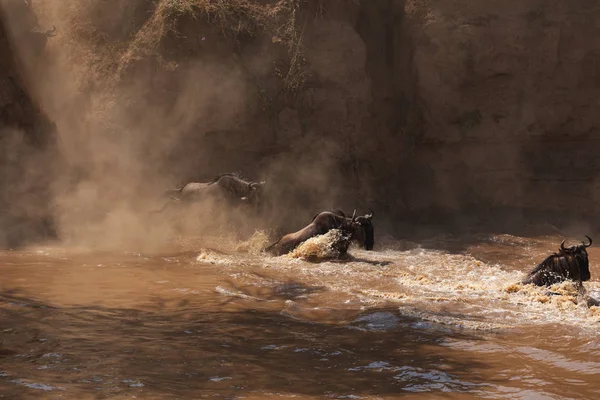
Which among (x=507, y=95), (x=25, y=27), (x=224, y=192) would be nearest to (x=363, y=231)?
(x=224, y=192)

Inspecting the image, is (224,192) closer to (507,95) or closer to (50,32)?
(50,32)

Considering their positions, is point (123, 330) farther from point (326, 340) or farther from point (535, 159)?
point (535, 159)

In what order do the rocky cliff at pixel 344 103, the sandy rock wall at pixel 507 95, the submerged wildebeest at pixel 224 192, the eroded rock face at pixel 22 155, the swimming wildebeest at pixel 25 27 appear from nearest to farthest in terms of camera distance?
the eroded rock face at pixel 22 155 < the submerged wildebeest at pixel 224 192 < the swimming wildebeest at pixel 25 27 < the rocky cliff at pixel 344 103 < the sandy rock wall at pixel 507 95

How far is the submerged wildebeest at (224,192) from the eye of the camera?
13.3 meters

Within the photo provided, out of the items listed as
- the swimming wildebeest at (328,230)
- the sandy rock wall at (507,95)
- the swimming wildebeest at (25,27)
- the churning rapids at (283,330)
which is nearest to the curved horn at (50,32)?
the swimming wildebeest at (25,27)

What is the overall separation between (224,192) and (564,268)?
21.2 ft

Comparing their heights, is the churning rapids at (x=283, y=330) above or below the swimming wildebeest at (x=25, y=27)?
below

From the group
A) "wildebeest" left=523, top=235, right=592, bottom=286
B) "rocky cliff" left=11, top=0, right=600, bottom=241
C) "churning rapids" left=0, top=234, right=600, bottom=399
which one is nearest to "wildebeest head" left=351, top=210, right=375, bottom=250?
"churning rapids" left=0, top=234, right=600, bottom=399

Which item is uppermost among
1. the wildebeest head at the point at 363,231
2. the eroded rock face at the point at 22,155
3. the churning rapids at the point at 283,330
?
the eroded rock face at the point at 22,155

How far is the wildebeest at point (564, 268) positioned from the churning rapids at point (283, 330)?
0.23 m

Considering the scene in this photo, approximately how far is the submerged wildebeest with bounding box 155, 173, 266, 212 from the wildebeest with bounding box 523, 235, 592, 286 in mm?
5918

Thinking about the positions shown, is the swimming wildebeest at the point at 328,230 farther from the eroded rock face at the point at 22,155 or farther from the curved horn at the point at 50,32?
the curved horn at the point at 50,32

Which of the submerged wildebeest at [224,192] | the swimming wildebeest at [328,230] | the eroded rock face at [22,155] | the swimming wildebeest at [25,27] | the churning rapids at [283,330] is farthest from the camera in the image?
the swimming wildebeest at [25,27]

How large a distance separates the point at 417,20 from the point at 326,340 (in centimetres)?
1106
